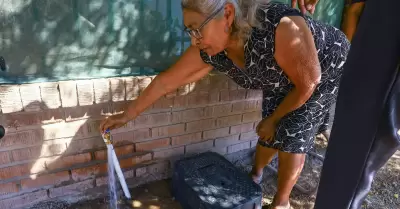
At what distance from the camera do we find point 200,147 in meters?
2.78

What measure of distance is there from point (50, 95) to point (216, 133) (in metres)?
1.38

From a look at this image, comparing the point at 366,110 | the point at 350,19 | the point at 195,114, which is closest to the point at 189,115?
the point at 195,114

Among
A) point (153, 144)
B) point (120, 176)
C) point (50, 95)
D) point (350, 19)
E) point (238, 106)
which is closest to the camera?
point (50, 95)

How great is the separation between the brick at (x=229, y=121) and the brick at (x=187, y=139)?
20 cm

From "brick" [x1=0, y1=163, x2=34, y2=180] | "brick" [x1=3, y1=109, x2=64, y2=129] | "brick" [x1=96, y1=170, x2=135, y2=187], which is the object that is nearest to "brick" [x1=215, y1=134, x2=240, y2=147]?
"brick" [x1=96, y1=170, x2=135, y2=187]

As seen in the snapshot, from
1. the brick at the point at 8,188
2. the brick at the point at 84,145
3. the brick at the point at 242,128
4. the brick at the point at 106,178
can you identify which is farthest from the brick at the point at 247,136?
the brick at the point at 8,188

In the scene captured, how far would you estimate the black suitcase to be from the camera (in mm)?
2127

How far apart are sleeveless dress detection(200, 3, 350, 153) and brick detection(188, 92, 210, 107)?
48 centimetres

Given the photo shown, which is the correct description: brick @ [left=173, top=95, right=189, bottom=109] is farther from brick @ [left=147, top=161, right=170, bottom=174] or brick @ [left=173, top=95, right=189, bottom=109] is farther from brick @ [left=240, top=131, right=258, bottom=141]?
brick @ [left=240, top=131, right=258, bottom=141]

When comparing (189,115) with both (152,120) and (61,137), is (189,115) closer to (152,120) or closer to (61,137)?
(152,120)

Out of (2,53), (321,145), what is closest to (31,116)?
(2,53)

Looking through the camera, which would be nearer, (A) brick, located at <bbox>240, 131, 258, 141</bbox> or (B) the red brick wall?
(B) the red brick wall

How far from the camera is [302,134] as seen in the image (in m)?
2.14

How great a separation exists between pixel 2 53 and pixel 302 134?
6.08 ft
